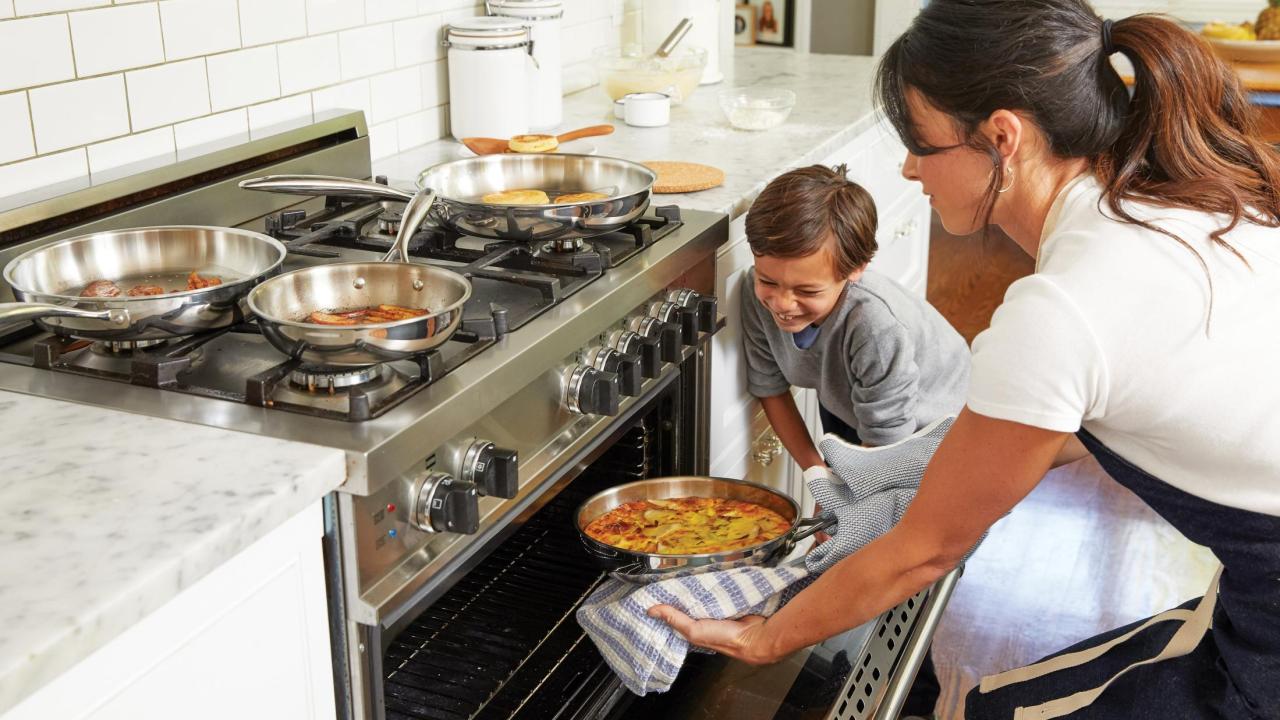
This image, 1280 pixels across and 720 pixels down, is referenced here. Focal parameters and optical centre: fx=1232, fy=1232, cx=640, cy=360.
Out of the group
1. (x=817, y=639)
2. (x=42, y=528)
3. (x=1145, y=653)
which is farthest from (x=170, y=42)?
(x=1145, y=653)

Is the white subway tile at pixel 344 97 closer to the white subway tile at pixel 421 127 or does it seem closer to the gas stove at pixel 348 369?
the white subway tile at pixel 421 127

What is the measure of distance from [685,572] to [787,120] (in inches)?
58.7

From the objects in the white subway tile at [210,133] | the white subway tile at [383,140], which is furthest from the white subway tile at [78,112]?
the white subway tile at [383,140]

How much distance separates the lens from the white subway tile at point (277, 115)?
197cm

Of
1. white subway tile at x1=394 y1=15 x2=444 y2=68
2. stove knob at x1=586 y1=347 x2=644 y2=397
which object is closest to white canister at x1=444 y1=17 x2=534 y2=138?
white subway tile at x1=394 y1=15 x2=444 y2=68

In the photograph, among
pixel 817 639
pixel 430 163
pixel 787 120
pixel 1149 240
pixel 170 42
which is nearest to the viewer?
pixel 1149 240

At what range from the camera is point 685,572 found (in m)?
1.53

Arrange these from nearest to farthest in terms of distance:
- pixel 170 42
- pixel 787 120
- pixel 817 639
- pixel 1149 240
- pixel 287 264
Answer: pixel 1149 240, pixel 817 639, pixel 287 264, pixel 170 42, pixel 787 120

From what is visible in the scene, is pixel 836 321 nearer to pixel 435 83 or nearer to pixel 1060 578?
pixel 435 83

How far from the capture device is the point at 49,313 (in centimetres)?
123

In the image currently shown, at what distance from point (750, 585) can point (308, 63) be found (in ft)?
3.88

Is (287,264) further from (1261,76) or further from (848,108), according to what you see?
(1261,76)

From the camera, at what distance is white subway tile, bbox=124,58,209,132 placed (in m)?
1.75

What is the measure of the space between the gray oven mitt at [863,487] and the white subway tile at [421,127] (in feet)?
3.76
